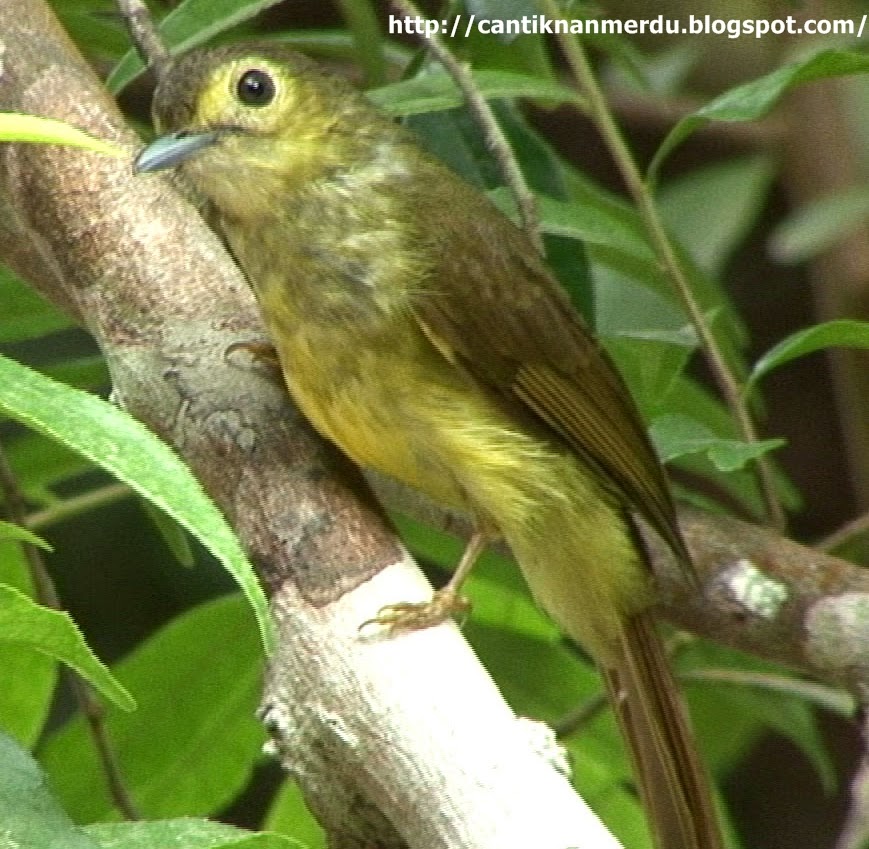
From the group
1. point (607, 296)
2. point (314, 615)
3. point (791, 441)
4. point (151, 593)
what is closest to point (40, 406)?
point (314, 615)

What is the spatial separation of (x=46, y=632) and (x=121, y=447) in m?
0.11

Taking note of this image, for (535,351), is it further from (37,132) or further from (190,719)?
(37,132)

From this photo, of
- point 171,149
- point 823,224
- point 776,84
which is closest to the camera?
point 171,149

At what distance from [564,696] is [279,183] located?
29.7 inches

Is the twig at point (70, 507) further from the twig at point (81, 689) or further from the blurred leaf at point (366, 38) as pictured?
the blurred leaf at point (366, 38)

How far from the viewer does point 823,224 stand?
3.14 m

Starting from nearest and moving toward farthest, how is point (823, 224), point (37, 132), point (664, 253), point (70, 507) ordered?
point (37, 132)
point (664, 253)
point (70, 507)
point (823, 224)

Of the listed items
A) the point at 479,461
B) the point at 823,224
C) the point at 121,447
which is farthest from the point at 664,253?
the point at 823,224

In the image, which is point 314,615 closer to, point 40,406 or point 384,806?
point 384,806

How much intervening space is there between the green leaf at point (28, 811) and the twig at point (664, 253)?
1069 mm

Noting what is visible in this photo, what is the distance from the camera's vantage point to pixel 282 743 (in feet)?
4.95

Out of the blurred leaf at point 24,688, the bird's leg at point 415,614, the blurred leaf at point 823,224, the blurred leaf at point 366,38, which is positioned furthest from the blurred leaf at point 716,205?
the bird's leg at point 415,614

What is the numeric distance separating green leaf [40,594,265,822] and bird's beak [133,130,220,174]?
53cm

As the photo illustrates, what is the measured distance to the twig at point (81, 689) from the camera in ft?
6.39
